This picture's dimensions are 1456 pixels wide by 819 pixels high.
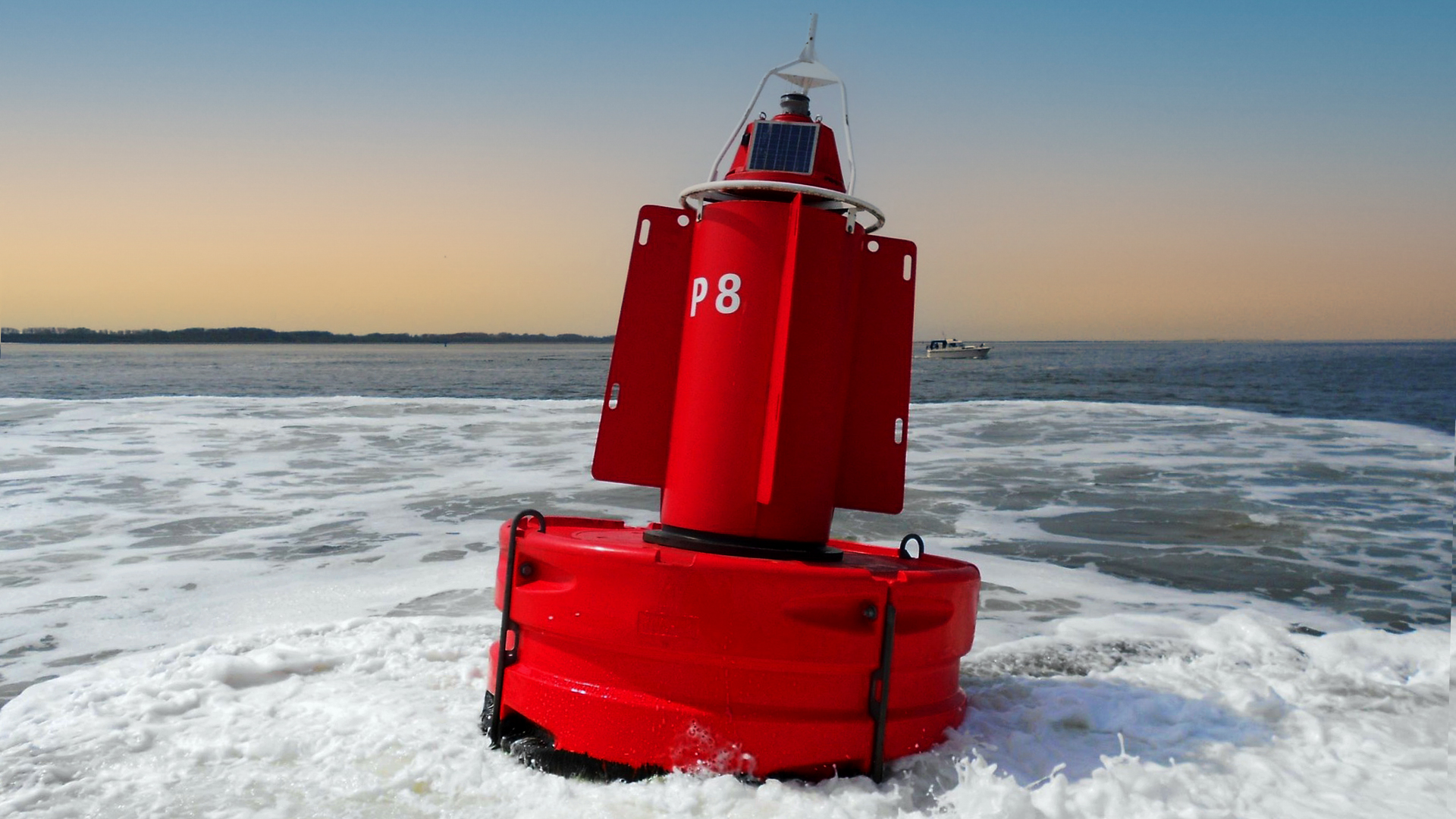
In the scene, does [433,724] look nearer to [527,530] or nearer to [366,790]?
[366,790]

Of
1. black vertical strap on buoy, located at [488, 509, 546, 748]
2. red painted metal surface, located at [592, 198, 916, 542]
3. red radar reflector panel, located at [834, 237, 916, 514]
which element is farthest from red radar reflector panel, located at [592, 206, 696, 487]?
red radar reflector panel, located at [834, 237, 916, 514]

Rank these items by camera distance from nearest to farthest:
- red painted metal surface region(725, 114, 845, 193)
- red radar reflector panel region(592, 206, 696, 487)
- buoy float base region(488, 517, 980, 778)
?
buoy float base region(488, 517, 980, 778), red painted metal surface region(725, 114, 845, 193), red radar reflector panel region(592, 206, 696, 487)

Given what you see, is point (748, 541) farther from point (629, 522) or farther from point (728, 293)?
point (629, 522)

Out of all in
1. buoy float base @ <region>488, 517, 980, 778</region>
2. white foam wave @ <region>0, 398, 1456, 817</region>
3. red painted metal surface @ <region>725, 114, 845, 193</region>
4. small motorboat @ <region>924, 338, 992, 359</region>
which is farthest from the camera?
small motorboat @ <region>924, 338, 992, 359</region>

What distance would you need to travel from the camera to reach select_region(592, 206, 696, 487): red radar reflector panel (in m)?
3.24

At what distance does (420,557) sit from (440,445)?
277 inches

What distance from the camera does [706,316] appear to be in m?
3.08

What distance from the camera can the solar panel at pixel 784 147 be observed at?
10.3 feet

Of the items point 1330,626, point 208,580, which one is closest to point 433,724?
point 208,580

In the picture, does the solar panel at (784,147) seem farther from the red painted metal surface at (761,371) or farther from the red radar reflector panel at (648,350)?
the red radar reflector panel at (648,350)

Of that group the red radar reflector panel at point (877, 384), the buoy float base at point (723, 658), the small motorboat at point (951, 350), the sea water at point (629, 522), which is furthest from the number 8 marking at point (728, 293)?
the small motorboat at point (951, 350)

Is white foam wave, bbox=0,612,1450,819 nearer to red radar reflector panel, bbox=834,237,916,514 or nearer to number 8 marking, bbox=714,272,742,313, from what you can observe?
red radar reflector panel, bbox=834,237,916,514

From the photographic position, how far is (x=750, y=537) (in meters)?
3.00

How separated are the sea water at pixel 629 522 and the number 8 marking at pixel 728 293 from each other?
53.5 inches
